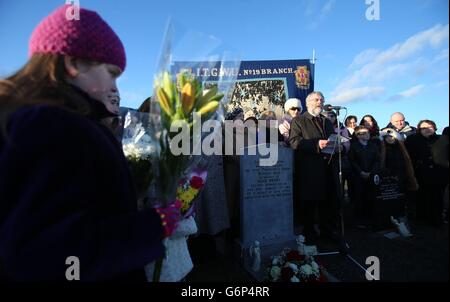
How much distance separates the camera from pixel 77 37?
4.14 ft

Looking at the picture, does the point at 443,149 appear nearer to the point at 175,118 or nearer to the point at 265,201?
the point at 175,118

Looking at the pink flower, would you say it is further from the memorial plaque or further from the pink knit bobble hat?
the memorial plaque

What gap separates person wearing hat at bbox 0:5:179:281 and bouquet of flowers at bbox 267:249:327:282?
236 centimetres

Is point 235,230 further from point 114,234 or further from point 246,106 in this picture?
point 246,106

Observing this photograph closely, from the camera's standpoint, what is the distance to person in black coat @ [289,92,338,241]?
4.98m

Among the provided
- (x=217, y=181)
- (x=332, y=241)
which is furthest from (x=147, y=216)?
(x=332, y=241)

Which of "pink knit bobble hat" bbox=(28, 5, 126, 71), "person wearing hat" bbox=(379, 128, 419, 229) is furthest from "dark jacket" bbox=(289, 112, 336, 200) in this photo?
"pink knit bobble hat" bbox=(28, 5, 126, 71)

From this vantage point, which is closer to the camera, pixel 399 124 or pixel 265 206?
pixel 265 206

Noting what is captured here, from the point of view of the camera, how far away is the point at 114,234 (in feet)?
3.53

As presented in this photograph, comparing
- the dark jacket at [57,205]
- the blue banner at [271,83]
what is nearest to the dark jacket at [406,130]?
the blue banner at [271,83]

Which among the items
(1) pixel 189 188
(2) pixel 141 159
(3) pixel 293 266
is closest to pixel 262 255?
(3) pixel 293 266

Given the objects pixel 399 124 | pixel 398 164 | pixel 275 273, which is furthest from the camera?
pixel 399 124

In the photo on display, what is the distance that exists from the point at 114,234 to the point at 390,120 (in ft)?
24.2

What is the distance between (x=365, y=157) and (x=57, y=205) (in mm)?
5942
